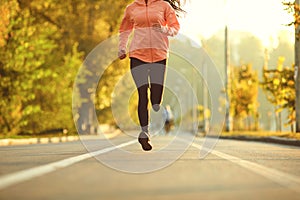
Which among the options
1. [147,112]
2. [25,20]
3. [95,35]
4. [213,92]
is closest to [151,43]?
[147,112]

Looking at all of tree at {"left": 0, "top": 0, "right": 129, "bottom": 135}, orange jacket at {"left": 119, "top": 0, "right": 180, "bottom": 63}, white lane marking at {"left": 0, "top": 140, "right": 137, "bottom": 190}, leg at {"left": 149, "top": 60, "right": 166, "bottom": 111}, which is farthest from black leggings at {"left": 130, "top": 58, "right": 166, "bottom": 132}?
tree at {"left": 0, "top": 0, "right": 129, "bottom": 135}

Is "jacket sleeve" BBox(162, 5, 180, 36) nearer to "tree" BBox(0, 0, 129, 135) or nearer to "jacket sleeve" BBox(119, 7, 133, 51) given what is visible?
"jacket sleeve" BBox(119, 7, 133, 51)

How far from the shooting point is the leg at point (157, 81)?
10.1 m

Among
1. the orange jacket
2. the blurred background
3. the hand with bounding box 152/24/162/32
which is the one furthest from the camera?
the blurred background

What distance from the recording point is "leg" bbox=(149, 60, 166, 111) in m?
10.1

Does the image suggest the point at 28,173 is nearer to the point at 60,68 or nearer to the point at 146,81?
the point at 146,81

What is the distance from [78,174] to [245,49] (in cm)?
12888

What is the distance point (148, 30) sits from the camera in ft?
32.7

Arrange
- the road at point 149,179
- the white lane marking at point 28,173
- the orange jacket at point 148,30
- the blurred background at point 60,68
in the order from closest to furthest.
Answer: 1. the road at point 149,179
2. the white lane marking at point 28,173
3. the orange jacket at point 148,30
4. the blurred background at point 60,68

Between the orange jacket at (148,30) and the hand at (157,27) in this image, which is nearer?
the hand at (157,27)

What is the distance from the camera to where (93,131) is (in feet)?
163

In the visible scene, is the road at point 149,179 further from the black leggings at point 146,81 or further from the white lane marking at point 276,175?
the black leggings at point 146,81

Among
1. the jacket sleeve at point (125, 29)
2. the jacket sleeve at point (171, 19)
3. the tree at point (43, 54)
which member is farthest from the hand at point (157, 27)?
the tree at point (43, 54)

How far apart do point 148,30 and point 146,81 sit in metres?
0.78
